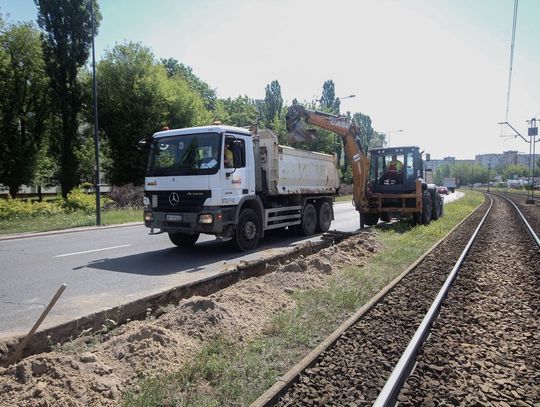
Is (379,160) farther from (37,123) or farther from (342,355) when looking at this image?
(37,123)

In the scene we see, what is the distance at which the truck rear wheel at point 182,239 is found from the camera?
11094 mm

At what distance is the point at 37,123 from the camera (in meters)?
32.8

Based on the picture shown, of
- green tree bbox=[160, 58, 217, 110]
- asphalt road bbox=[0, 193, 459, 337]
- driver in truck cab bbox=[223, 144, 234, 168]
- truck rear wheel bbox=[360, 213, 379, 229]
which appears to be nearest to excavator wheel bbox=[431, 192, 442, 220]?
truck rear wheel bbox=[360, 213, 379, 229]

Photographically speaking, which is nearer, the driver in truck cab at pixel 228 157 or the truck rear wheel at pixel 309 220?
the driver in truck cab at pixel 228 157

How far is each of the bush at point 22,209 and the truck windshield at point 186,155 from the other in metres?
12.1

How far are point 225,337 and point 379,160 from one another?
12.8 meters

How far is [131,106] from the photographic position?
3131cm

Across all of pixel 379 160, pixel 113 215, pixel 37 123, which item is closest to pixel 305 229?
pixel 379 160

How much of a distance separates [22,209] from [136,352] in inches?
714

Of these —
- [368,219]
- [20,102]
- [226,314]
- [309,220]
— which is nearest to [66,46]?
[20,102]

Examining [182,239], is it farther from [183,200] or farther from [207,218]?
[207,218]

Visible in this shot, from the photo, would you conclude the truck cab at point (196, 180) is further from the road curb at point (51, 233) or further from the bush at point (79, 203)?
the bush at point (79, 203)

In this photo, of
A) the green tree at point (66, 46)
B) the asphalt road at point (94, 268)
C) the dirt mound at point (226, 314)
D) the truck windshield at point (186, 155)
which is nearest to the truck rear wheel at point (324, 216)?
the asphalt road at point (94, 268)

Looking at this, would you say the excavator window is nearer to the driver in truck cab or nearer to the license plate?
the driver in truck cab
